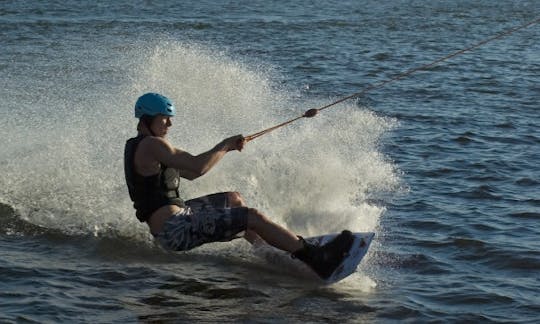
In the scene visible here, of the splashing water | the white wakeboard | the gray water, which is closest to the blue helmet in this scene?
the gray water

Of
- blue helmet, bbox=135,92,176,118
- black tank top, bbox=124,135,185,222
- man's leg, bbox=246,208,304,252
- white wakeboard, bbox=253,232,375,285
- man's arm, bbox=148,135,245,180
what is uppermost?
blue helmet, bbox=135,92,176,118

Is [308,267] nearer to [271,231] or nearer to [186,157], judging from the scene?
[271,231]

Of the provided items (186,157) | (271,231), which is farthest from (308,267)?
(186,157)

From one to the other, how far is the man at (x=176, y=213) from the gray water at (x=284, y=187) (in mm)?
406

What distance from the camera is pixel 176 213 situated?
8.10 metres

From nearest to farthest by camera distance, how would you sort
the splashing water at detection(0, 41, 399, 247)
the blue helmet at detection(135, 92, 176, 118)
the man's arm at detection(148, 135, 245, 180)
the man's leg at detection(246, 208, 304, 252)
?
1. the man's arm at detection(148, 135, 245, 180)
2. the blue helmet at detection(135, 92, 176, 118)
3. the man's leg at detection(246, 208, 304, 252)
4. the splashing water at detection(0, 41, 399, 247)

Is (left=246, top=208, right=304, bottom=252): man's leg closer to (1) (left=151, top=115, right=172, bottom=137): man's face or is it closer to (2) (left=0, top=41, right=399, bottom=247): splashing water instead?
(1) (left=151, top=115, right=172, bottom=137): man's face

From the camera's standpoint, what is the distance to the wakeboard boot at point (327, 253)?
319 inches

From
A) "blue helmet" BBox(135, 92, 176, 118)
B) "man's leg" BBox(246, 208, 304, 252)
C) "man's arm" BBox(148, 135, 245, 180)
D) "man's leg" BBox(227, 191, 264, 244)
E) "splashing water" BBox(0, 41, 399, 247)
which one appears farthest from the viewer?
"splashing water" BBox(0, 41, 399, 247)

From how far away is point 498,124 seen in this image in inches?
616

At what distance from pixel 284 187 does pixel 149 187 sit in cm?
257

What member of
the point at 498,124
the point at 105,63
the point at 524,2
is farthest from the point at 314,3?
the point at 498,124

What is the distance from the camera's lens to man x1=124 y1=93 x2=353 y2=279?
314 inches

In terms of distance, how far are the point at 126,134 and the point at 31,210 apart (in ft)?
8.52
